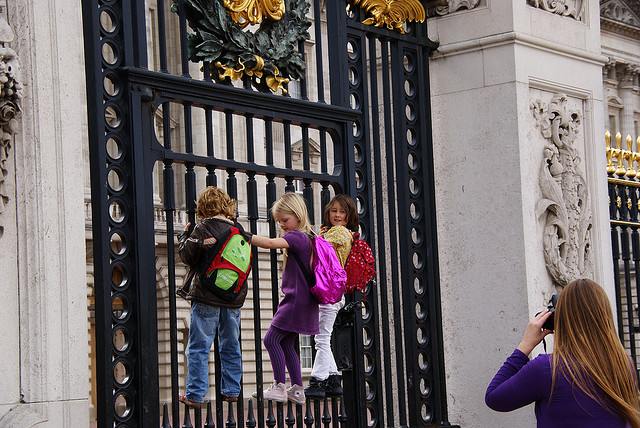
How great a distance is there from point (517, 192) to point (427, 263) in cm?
82

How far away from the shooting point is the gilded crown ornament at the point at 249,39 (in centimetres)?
696

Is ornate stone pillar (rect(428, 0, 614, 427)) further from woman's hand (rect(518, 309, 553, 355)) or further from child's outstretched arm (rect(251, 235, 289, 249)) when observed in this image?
woman's hand (rect(518, 309, 553, 355))

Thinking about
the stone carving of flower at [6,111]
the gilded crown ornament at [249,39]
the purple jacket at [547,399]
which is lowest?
the purple jacket at [547,399]

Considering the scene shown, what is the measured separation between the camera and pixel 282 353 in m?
7.05

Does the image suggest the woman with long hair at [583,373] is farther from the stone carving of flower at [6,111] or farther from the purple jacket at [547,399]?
the stone carving of flower at [6,111]

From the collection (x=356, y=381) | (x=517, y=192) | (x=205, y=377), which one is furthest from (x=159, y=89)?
(x=517, y=192)

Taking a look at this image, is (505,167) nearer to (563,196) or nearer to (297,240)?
(563,196)

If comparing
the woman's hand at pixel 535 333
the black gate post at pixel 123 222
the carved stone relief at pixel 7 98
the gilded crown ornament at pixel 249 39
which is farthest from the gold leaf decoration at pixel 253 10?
the woman's hand at pixel 535 333

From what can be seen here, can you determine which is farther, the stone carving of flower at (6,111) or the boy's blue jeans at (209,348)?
the boy's blue jeans at (209,348)

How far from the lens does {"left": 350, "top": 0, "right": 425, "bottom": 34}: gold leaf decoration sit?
8.33 meters

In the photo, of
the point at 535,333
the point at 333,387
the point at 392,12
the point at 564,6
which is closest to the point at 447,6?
the point at 392,12

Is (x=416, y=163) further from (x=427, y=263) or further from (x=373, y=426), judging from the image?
(x=373, y=426)

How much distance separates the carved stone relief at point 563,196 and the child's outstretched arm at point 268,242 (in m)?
2.41

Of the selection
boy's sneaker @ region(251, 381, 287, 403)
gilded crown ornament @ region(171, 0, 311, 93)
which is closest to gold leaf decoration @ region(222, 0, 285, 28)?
gilded crown ornament @ region(171, 0, 311, 93)
